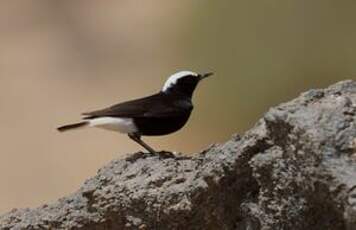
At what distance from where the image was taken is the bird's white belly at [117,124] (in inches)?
90.7

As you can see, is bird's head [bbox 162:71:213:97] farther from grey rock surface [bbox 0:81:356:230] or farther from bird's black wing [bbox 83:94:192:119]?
grey rock surface [bbox 0:81:356:230]

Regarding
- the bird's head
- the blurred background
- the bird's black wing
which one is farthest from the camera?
the blurred background

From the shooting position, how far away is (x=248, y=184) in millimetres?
1546

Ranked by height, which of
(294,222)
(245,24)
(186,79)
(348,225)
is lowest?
(348,225)

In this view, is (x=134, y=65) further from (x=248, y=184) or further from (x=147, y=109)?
(x=248, y=184)

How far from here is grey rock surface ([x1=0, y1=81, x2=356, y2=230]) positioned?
1292 millimetres

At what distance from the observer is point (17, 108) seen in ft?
16.2

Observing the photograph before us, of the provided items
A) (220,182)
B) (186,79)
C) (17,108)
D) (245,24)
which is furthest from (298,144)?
(17,108)

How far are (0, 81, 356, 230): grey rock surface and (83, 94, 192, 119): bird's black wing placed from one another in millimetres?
341

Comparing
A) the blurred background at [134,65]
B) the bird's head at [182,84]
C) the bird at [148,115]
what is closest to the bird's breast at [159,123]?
the bird at [148,115]

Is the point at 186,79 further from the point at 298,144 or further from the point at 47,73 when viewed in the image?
the point at 47,73

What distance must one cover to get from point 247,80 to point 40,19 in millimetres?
1752

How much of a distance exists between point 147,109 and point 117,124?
94 millimetres

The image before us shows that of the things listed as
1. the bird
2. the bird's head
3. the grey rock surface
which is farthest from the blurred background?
the grey rock surface
